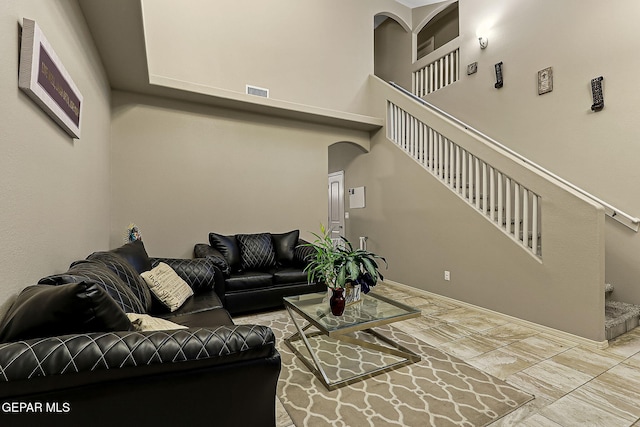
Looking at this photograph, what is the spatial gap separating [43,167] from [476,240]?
3.92m

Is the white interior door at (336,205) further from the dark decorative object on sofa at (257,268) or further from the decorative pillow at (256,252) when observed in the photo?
the decorative pillow at (256,252)

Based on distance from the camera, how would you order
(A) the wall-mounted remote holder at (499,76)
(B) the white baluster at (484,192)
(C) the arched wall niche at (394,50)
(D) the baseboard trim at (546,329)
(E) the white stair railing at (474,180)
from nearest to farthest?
1. (D) the baseboard trim at (546,329)
2. (E) the white stair railing at (474,180)
3. (B) the white baluster at (484,192)
4. (A) the wall-mounted remote holder at (499,76)
5. (C) the arched wall niche at (394,50)

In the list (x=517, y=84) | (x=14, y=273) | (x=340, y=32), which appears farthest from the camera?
(x=340, y=32)

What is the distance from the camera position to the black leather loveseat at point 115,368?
0.87m

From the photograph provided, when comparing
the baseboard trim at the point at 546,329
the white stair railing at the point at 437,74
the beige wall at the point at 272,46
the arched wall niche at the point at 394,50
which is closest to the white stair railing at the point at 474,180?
the baseboard trim at the point at 546,329

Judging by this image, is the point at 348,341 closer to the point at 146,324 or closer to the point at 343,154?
the point at 146,324

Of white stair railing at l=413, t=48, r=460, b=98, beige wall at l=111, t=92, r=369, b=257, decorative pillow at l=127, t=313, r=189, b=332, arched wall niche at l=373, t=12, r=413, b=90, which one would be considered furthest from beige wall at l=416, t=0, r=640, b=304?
decorative pillow at l=127, t=313, r=189, b=332

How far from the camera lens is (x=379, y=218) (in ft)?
17.1

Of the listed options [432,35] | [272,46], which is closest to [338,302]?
[272,46]

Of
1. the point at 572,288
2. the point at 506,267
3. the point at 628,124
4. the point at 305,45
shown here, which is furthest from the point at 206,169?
the point at 628,124

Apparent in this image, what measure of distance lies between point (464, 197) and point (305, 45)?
360 centimetres

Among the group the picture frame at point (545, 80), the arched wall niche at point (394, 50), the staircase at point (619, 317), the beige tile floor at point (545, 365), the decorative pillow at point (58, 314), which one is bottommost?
the beige tile floor at point (545, 365)

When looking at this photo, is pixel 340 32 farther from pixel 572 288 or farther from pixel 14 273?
pixel 14 273

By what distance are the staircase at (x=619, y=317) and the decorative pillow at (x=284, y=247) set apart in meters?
3.34
